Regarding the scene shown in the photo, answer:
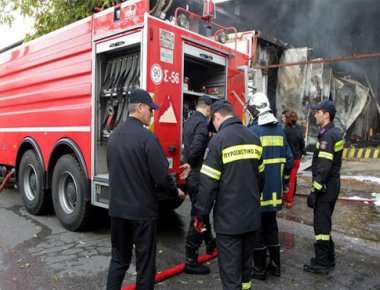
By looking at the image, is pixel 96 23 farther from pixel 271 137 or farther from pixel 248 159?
Answer: pixel 248 159

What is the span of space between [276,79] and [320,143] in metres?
10.1

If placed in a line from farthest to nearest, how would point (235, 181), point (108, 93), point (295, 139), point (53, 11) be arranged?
point (53, 11) < point (295, 139) < point (108, 93) < point (235, 181)

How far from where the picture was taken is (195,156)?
379 cm

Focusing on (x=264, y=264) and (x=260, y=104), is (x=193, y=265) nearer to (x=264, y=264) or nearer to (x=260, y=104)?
(x=264, y=264)

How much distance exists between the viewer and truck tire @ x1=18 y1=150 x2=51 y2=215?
5527mm

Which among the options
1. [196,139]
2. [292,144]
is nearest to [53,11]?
[292,144]

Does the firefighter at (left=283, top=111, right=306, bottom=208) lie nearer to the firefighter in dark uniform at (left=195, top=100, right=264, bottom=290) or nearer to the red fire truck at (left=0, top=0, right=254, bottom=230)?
the red fire truck at (left=0, top=0, right=254, bottom=230)

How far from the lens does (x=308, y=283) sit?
3570 millimetres

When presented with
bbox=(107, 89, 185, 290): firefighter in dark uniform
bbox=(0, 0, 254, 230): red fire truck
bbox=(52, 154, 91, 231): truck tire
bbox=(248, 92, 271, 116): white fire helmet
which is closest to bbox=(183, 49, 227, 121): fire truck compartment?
bbox=(0, 0, 254, 230): red fire truck

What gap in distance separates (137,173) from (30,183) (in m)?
3.94

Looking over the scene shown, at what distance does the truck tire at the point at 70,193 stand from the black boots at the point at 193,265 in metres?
1.55

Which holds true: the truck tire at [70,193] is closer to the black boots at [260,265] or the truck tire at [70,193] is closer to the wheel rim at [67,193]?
the wheel rim at [67,193]

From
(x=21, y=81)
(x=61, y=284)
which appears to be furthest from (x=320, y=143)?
(x=21, y=81)

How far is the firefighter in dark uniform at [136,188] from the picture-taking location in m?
2.78
